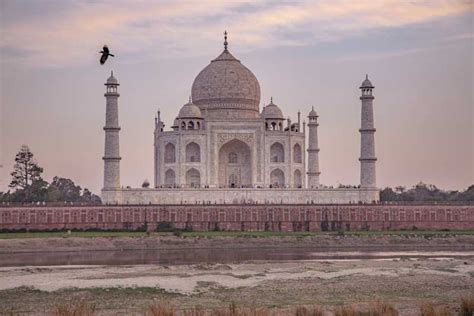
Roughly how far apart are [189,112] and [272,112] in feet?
16.4

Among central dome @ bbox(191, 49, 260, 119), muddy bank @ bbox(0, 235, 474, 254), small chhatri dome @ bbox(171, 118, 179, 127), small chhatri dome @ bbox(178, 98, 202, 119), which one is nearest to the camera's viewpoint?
muddy bank @ bbox(0, 235, 474, 254)

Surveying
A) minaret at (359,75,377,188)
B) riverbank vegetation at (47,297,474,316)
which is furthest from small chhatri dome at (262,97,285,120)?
riverbank vegetation at (47,297,474,316)

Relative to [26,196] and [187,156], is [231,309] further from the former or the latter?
[26,196]

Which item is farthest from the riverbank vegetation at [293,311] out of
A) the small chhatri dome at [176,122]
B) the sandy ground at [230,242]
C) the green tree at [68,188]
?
the green tree at [68,188]

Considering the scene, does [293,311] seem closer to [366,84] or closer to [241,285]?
[241,285]

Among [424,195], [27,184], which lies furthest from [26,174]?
[424,195]

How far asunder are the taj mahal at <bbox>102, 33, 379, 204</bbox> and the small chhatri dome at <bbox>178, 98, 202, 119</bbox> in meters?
0.06

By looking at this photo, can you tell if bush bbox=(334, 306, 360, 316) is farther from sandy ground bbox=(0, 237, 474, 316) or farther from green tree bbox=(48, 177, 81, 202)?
green tree bbox=(48, 177, 81, 202)

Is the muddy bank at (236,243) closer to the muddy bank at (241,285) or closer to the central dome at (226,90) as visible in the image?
the muddy bank at (241,285)

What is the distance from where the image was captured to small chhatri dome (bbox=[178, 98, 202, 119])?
53.0 metres

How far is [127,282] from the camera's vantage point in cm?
2559

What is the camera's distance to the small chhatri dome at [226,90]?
5438cm

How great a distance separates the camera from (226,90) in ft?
178

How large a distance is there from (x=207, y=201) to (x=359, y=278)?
2313 cm
